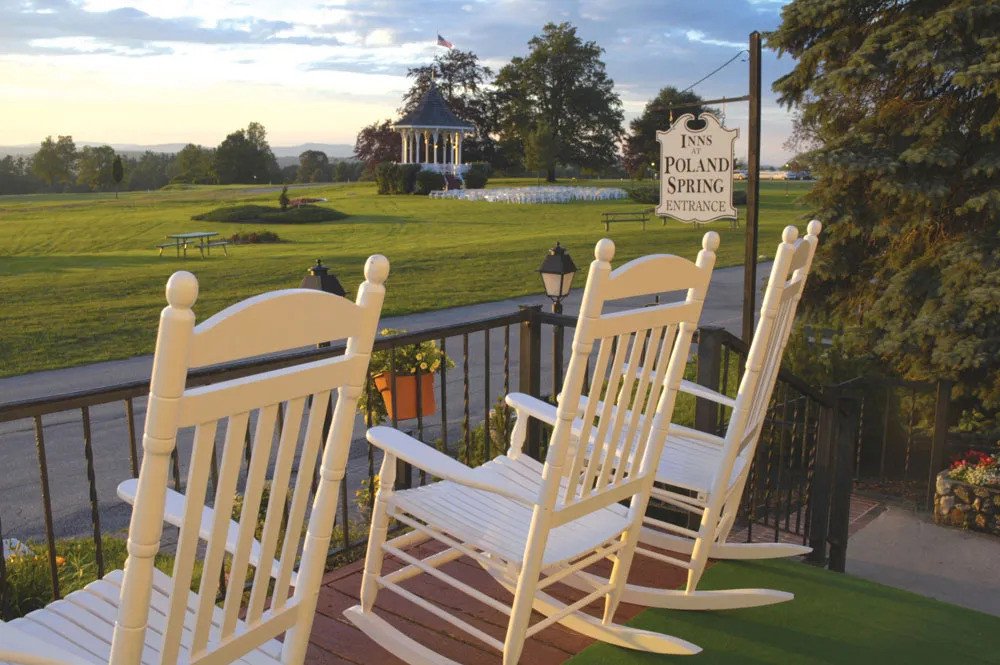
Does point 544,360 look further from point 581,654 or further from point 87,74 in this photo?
point 87,74

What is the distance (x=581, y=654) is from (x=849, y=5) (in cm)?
669

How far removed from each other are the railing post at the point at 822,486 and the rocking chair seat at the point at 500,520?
1443 millimetres

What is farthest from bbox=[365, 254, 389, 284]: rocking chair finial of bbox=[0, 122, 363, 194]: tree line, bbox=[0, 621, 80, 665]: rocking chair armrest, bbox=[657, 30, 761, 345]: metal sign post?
bbox=[0, 122, 363, 194]: tree line

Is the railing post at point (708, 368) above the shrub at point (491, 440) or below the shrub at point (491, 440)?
above

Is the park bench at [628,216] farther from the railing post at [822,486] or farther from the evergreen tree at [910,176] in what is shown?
the railing post at [822,486]

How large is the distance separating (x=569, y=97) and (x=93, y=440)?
160ft

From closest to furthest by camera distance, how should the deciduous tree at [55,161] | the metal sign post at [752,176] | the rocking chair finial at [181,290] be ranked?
the rocking chair finial at [181,290] < the metal sign post at [752,176] < the deciduous tree at [55,161]

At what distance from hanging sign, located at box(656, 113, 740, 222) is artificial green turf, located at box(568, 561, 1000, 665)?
2.90m

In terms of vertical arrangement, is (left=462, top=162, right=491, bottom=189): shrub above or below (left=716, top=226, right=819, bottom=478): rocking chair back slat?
above

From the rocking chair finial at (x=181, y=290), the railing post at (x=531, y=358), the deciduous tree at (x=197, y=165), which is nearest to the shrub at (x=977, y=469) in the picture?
the railing post at (x=531, y=358)

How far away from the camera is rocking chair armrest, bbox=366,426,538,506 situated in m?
2.19

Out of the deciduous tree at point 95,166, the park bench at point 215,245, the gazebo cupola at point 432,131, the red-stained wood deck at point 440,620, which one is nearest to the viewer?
the red-stained wood deck at point 440,620

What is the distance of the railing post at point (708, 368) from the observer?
3549 millimetres

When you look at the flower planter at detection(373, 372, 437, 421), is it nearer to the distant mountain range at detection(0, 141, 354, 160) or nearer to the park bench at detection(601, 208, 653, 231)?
the park bench at detection(601, 208, 653, 231)
